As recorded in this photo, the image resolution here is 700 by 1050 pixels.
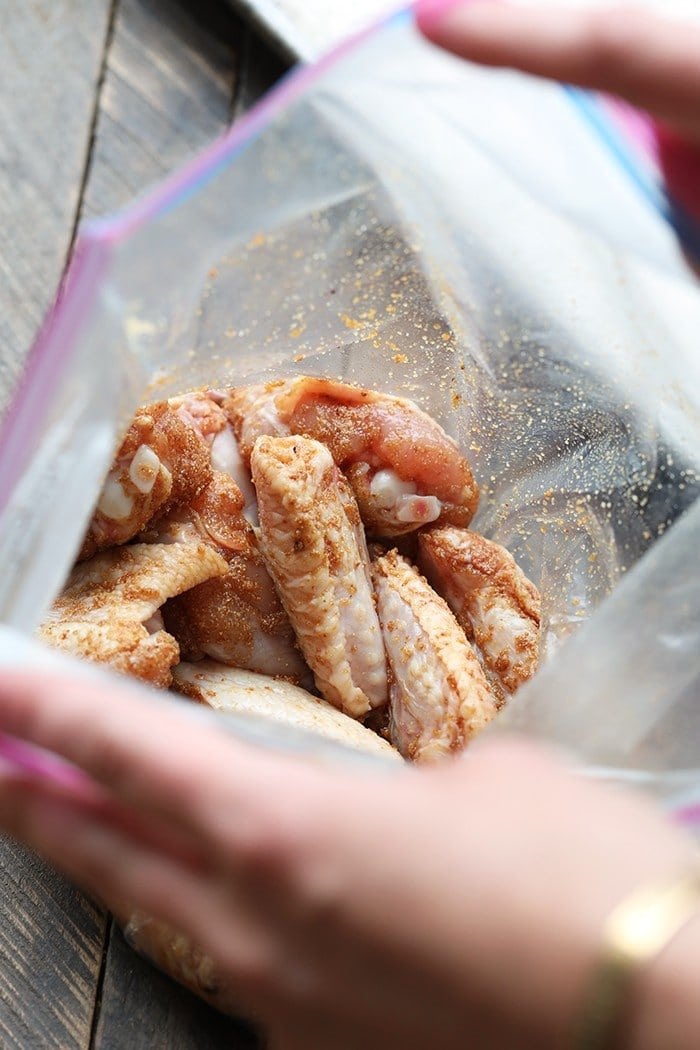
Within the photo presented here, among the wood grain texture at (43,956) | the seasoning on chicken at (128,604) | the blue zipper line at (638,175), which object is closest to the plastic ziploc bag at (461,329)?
the blue zipper line at (638,175)

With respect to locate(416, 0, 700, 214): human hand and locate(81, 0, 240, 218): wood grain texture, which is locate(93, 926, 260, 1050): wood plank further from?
locate(81, 0, 240, 218): wood grain texture

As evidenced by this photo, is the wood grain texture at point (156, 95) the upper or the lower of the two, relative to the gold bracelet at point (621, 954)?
upper

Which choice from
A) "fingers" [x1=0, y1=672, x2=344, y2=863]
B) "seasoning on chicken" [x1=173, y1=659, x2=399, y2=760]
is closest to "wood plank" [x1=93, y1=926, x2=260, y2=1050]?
"seasoning on chicken" [x1=173, y1=659, x2=399, y2=760]

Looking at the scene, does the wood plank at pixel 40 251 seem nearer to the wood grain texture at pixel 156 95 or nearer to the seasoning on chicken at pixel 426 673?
the wood grain texture at pixel 156 95

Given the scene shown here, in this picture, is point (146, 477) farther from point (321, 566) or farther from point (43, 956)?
point (43, 956)

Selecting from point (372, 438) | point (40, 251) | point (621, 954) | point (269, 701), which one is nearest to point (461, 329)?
point (372, 438)

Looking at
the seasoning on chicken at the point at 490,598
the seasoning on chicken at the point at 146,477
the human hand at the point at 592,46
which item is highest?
the human hand at the point at 592,46
